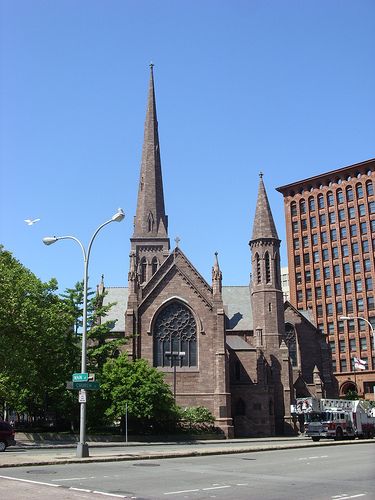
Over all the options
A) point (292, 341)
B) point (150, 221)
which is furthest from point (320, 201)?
point (292, 341)

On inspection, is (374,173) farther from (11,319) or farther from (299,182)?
(11,319)

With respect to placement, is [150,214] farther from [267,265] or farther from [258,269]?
[267,265]

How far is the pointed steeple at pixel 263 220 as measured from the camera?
2335 inches

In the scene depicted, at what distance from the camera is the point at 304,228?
98.6 meters

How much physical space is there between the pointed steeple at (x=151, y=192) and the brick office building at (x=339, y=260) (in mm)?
31184

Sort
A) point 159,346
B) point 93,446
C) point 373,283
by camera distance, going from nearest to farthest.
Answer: point 93,446 → point 159,346 → point 373,283

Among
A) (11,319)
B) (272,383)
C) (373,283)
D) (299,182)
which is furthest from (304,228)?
(11,319)

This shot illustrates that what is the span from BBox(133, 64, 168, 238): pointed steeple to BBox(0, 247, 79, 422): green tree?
32.6 metres

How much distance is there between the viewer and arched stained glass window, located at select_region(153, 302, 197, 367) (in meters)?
51.6

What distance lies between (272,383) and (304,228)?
48048mm

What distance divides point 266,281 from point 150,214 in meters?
22.3

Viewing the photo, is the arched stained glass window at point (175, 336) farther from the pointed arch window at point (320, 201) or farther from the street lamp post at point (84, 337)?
the pointed arch window at point (320, 201)

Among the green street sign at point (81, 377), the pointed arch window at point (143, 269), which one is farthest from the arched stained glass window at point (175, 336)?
the green street sign at point (81, 377)

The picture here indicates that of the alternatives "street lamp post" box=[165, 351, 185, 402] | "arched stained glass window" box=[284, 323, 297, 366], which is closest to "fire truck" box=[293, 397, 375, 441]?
"street lamp post" box=[165, 351, 185, 402]
